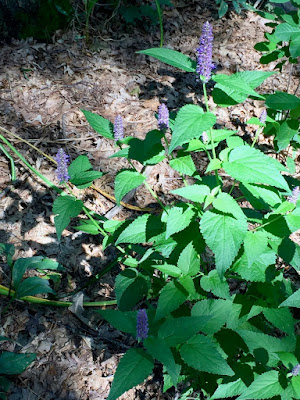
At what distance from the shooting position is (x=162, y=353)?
1.60 meters

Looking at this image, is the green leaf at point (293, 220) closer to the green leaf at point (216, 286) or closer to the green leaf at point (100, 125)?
the green leaf at point (216, 286)

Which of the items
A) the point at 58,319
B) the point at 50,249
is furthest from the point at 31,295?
the point at 50,249

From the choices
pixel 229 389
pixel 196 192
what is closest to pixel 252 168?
pixel 196 192

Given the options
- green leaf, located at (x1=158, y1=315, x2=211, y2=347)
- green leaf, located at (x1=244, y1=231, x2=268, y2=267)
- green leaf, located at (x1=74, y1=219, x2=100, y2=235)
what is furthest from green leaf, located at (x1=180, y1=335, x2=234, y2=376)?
green leaf, located at (x1=74, y1=219, x2=100, y2=235)

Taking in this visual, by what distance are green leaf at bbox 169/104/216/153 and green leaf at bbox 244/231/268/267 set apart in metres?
0.63

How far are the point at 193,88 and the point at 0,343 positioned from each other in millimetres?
3439

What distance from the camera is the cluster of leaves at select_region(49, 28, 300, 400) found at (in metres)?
1.70

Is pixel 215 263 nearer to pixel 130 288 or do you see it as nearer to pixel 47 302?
pixel 130 288

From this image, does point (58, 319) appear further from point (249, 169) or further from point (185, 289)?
point (249, 169)

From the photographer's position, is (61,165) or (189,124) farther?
(61,165)

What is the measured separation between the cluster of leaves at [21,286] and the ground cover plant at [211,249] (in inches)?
20.7

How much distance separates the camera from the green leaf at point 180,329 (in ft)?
5.57

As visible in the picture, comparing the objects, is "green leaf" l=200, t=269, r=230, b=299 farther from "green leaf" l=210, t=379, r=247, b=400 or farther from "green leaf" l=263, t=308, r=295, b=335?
"green leaf" l=210, t=379, r=247, b=400

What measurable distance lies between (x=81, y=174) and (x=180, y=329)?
97cm
